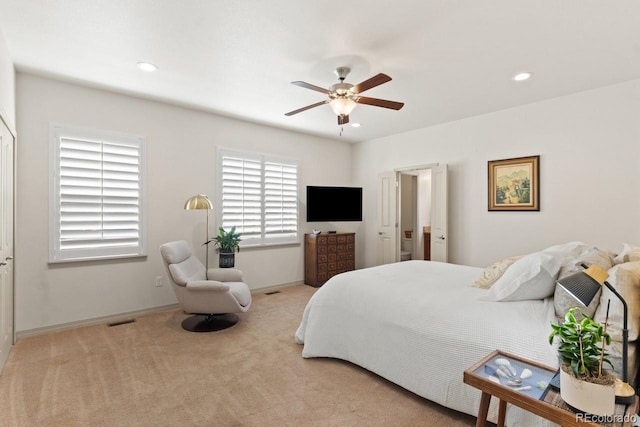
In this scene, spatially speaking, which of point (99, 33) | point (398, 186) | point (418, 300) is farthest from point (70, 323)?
point (398, 186)

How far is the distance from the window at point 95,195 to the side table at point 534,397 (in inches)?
158

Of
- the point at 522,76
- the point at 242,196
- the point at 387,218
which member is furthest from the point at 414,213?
the point at 522,76

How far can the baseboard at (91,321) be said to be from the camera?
3.40 metres

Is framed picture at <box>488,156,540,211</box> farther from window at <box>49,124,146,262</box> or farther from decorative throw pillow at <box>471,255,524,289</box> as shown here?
window at <box>49,124,146,262</box>

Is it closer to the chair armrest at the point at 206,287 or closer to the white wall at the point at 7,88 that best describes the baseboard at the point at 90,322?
the chair armrest at the point at 206,287

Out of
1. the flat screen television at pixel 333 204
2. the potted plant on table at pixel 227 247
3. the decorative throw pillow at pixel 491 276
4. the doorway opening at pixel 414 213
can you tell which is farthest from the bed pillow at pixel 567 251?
the doorway opening at pixel 414 213

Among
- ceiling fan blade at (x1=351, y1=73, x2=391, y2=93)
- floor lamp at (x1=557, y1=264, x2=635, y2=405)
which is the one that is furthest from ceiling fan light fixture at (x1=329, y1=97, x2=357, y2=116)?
floor lamp at (x1=557, y1=264, x2=635, y2=405)

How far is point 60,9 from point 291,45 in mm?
1674

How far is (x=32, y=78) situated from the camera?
340 centimetres

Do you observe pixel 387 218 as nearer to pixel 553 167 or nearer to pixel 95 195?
pixel 553 167

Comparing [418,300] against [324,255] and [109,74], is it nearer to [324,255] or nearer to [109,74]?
[324,255]

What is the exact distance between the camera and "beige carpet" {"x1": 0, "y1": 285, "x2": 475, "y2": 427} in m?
2.07

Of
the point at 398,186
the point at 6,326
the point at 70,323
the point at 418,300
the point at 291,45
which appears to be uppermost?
the point at 291,45

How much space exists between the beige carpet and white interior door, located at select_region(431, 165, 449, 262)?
2752mm
